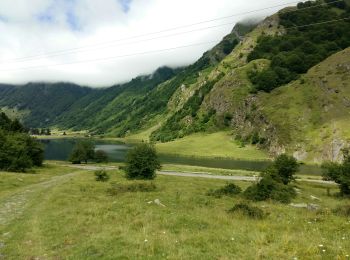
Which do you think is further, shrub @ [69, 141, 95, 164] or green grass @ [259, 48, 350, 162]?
green grass @ [259, 48, 350, 162]

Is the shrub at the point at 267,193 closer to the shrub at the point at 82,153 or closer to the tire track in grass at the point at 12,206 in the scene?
the tire track in grass at the point at 12,206

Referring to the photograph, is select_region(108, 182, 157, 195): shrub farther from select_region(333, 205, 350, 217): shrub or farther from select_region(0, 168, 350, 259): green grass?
select_region(333, 205, 350, 217): shrub

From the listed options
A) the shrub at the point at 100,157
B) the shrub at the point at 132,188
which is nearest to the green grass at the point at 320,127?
the shrub at the point at 100,157

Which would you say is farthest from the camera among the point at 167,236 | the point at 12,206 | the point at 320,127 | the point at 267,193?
the point at 320,127

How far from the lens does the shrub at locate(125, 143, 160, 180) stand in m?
69.6

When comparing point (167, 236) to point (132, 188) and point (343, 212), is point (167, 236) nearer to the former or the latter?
point (343, 212)

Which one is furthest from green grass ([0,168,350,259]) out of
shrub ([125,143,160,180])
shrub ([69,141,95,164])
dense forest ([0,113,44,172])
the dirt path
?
shrub ([69,141,95,164])

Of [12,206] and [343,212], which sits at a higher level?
[343,212]

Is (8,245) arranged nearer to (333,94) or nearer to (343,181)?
(343,181)

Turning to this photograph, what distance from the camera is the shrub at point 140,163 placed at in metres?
69.6

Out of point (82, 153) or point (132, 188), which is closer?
point (132, 188)

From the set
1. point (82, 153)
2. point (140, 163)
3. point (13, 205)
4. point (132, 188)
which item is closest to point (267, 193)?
point (132, 188)

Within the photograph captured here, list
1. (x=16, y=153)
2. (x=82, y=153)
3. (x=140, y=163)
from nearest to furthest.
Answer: (x=140, y=163) < (x=16, y=153) < (x=82, y=153)

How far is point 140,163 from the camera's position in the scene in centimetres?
6944
